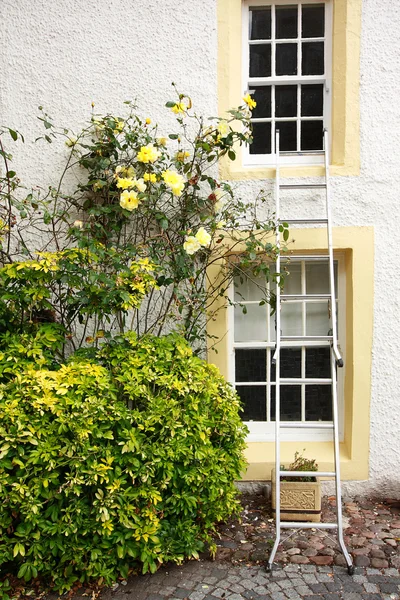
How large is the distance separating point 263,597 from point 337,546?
827 millimetres

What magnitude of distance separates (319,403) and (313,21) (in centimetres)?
352

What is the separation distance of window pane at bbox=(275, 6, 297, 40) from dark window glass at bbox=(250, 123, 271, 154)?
80 cm

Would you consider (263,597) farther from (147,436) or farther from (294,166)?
(294,166)

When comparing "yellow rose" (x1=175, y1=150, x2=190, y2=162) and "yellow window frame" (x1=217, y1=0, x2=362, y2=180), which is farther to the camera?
"yellow window frame" (x1=217, y1=0, x2=362, y2=180)

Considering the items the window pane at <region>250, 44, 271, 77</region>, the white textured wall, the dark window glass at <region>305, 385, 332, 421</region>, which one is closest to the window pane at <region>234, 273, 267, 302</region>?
the white textured wall

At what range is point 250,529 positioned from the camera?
13.9 ft

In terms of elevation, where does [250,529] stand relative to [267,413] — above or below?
below

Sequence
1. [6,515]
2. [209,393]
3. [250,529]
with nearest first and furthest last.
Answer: [6,515] → [209,393] → [250,529]

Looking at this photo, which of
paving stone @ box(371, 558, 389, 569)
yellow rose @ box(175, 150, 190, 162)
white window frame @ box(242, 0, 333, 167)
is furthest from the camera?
white window frame @ box(242, 0, 333, 167)

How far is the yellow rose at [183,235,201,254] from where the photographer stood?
414cm

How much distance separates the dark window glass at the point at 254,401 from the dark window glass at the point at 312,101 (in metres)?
2.61

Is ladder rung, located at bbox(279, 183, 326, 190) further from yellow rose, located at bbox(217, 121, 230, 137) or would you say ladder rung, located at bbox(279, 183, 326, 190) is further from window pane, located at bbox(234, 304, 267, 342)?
window pane, located at bbox(234, 304, 267, 342)

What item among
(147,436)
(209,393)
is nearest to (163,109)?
(209,393)

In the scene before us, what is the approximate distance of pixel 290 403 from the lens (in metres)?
5.03
